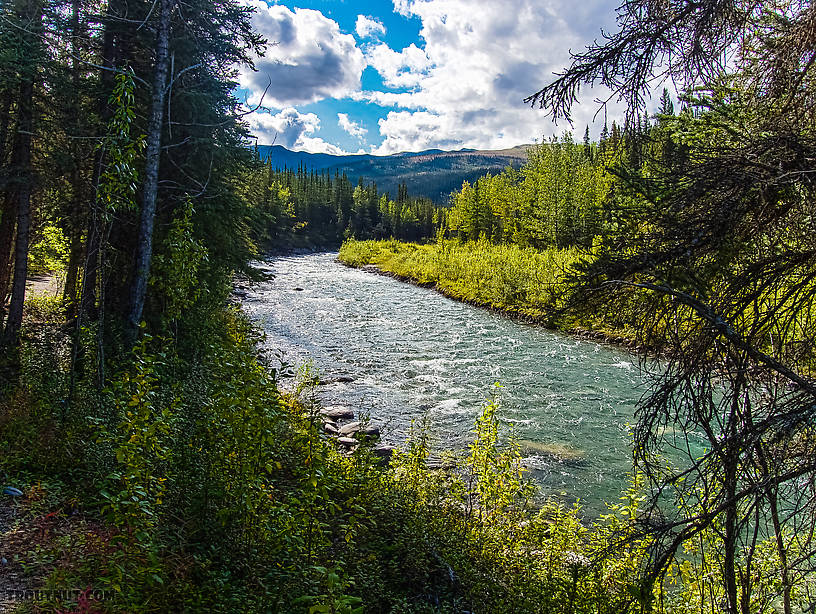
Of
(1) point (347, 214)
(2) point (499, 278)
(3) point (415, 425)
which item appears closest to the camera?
(3) point (415, 425)

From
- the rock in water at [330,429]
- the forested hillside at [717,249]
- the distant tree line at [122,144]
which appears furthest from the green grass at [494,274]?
the forested hillside at [717,249]

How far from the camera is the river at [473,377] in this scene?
10.2 metres

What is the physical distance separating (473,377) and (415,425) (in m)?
4.29

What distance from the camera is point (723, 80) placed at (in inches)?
140

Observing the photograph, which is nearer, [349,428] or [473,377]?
[349,428]

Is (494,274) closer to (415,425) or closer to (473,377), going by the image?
(473,377)

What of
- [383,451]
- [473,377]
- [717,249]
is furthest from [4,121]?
[473,377]

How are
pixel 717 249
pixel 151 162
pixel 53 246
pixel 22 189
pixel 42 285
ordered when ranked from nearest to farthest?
pixel 717 249, pixel 151 162, pixel 22 189, pixel 53 246, pixel 42 285

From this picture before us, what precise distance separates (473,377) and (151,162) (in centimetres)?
1068

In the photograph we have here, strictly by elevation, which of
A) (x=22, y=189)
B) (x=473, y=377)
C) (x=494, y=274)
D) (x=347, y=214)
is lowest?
(x=473, y=377)

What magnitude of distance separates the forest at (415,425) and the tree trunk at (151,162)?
5 centimetres

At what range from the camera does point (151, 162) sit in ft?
27.6

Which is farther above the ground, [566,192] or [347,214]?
[347,214]

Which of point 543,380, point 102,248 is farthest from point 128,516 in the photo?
point 543,380
